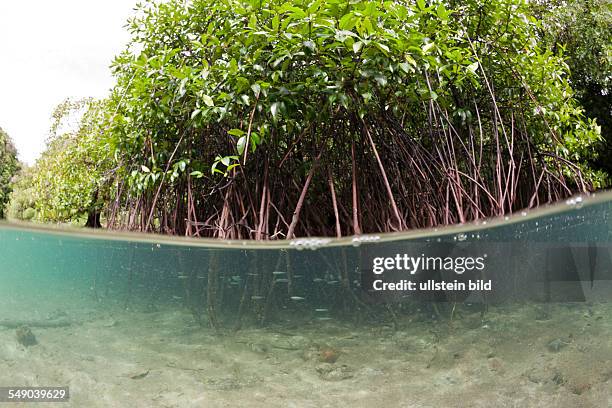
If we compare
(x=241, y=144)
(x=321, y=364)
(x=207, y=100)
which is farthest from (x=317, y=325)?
(x=207, y=100)

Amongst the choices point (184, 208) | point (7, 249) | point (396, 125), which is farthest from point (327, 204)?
point (7, 249)

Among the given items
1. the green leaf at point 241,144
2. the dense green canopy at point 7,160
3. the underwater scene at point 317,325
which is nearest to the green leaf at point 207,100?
the green leaf at point 241,144

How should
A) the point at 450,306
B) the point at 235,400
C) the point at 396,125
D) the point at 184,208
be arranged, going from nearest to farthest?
1. the point at 396,125
2. the point at 184,208
3. the point at 235,400
4. the point at 450,306

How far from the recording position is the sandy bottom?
17.9 feet

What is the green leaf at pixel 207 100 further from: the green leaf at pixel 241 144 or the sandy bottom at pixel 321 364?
the sandy bottom at pixel 321 364

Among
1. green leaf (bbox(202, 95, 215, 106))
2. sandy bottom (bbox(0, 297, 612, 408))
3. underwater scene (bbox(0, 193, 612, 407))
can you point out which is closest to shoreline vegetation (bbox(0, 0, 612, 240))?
green leaf (bbox(202, 95, 215, 106))

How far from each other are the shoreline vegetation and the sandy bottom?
196 cm

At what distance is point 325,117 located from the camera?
406cm

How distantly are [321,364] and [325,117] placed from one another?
3197 mm

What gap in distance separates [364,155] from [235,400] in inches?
116

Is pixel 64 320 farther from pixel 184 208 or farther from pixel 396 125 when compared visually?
pixel 396 125

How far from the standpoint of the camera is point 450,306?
6.88 m

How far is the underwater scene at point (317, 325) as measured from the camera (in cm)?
539

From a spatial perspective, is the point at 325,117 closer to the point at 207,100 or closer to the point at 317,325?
the point at 207,100
